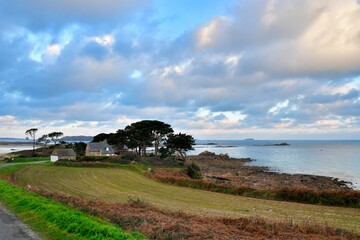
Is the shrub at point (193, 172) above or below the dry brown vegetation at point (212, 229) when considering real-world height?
below

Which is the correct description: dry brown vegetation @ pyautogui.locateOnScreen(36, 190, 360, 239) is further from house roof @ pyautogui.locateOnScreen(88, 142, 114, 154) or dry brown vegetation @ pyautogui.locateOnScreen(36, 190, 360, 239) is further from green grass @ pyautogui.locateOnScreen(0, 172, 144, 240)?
house roof @ pyautogui.locateOnScreen(88, 142, 114, 154)

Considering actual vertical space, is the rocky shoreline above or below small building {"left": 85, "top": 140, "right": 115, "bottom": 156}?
below

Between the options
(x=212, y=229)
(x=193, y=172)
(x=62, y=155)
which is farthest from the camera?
(x=62, y=155)

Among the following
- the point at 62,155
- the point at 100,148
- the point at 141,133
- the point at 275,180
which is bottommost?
the point at 275,180

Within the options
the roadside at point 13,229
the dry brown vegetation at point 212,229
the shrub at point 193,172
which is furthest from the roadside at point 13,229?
the shrub at point 193,172

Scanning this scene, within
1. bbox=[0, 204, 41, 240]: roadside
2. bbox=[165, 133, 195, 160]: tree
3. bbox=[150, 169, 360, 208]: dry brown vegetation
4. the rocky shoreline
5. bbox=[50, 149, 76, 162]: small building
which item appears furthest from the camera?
bbox=[165, 133, 195, 160]: tree

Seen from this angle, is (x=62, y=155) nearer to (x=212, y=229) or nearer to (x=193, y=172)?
(x=193, y=172)

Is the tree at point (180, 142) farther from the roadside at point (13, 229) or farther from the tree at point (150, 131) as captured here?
the roadside at point (13, 229)

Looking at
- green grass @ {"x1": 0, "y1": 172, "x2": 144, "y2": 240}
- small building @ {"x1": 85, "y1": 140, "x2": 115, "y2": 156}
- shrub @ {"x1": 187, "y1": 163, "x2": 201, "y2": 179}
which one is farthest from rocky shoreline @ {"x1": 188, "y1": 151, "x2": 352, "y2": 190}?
green grass @ {"x1": 0, "y1": 172, "x2": 144, "y2": 240}

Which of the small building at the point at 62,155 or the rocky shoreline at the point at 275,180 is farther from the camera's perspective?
the small building at the point at 62,155

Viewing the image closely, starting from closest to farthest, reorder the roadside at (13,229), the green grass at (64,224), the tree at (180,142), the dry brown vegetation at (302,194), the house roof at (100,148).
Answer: the green grass at (64,224), the roadside at (13,229), the dry brown vegetation at (302,194), the tree at (180,142), the house roof at (100,148)

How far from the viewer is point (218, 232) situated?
10.6m

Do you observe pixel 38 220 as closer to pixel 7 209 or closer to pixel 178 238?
pixel 7 209

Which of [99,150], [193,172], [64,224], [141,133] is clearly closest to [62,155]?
[99,150]
